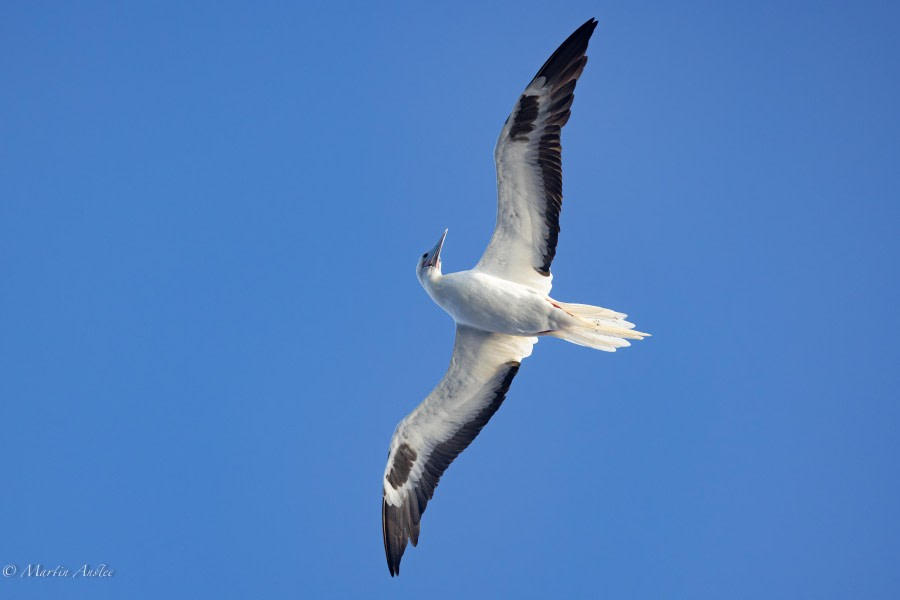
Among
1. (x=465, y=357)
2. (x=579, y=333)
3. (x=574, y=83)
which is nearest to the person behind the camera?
(x=574, y=83)

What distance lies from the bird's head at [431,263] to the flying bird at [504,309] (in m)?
0.02

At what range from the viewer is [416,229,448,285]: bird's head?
13.0 m

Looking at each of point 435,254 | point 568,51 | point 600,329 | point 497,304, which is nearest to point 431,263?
point 435,254

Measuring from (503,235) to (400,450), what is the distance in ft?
11.7

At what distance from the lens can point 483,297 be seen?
12.3m

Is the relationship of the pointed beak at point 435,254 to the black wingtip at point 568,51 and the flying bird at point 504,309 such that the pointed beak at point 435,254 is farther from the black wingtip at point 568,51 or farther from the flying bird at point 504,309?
the black wingtip at point 568,51

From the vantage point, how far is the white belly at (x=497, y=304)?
1214 cm

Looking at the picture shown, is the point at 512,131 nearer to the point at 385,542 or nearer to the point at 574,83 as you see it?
the point at 574,83

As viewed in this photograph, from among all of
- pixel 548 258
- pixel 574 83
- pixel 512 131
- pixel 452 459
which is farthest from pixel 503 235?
pixel 452 459

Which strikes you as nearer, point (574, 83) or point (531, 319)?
point (574, 83)

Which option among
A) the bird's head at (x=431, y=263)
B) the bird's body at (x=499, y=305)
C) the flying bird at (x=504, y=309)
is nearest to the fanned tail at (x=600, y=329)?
the flying bird at (x=504, y=309)

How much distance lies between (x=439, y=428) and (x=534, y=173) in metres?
4.05

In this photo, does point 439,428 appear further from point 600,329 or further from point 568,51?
point 568,51

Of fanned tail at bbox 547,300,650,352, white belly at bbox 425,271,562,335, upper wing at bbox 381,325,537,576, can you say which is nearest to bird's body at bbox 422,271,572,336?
white belly at bbox 425,271,562,335
